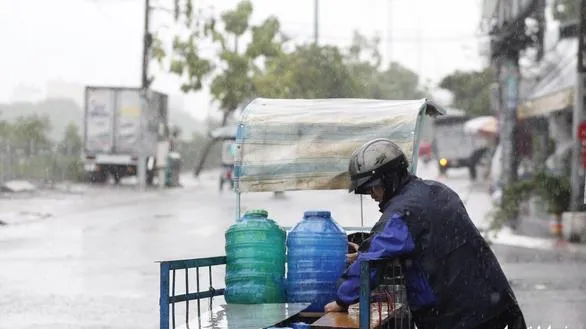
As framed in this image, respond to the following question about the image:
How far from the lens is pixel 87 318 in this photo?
10094 millimetres

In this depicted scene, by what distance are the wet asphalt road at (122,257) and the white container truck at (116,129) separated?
737 centimetres

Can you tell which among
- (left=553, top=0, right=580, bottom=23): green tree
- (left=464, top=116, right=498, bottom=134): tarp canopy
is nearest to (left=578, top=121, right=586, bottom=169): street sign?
(left=553, top=0, right=580, bottom=23): green tree

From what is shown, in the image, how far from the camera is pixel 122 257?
50.0ft

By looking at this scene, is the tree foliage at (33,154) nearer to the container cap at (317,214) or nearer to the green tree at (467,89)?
the container cap at (317,214)

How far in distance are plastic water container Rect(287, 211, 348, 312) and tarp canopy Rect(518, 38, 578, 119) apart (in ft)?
51.4

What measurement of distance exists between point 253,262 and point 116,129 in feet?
104

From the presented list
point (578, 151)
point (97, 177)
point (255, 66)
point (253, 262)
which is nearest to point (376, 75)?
point (255, 66)

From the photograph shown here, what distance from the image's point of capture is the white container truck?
121 ft

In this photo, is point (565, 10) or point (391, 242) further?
point (565, 10)

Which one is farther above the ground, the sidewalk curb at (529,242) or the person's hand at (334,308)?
the person's hand at (334,308)

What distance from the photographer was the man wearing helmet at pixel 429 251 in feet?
16.0

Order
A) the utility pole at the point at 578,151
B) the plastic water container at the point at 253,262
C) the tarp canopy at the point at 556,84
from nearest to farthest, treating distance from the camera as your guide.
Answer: the plastic water container at the point at 253,262
the utility pole at the point at 578,151
the tarp canopy at the point at 556,84

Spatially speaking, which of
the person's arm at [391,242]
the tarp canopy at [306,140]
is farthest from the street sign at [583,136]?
the person's arm at [391,242]

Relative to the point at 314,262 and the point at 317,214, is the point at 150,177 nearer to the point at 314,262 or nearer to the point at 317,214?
the point at 317,214
